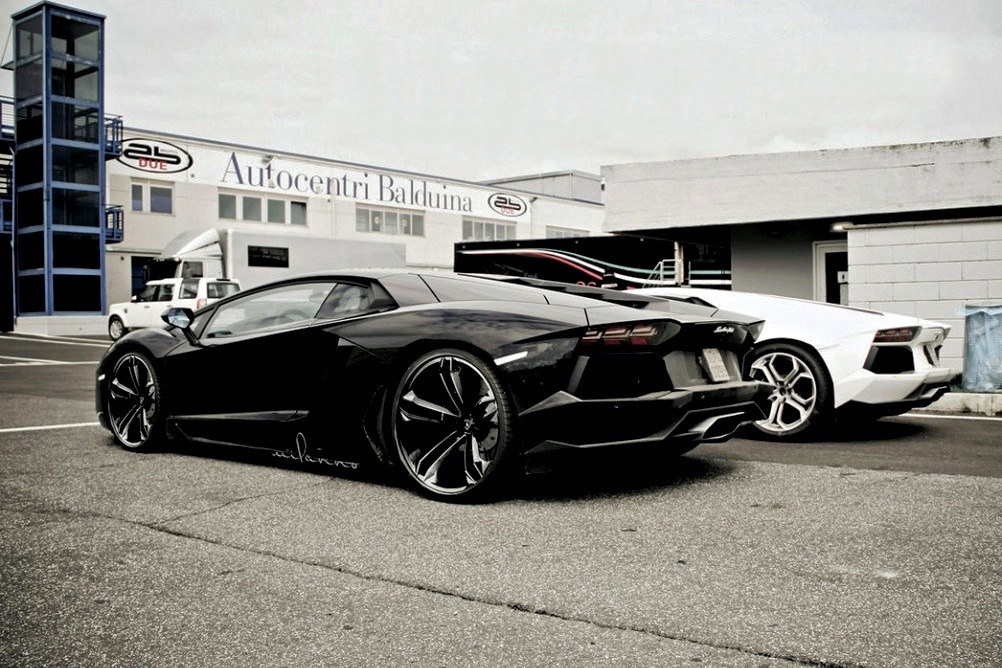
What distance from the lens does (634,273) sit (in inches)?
872

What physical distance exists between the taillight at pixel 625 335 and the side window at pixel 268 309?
1707 millimetres

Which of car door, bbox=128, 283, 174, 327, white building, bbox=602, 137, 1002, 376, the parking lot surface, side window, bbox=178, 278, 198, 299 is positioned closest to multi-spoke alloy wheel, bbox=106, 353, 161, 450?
the parking lot surface

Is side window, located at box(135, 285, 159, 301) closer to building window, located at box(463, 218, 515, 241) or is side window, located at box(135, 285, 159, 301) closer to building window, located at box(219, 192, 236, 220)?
building window, located at box(219, 192, 236, 220)

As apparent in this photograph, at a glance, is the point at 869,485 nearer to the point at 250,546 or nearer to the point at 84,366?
the point at 250,546

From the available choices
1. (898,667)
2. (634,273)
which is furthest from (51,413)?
(634,273)

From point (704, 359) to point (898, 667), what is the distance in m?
2.47

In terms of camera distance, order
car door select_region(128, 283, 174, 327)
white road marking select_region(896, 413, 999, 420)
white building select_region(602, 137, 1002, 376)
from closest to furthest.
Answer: white road marking select_region(896, 413, 999, 420), white building select_region(602, 137, 1002, 376), car door select_region(128, 283, 174, 327)

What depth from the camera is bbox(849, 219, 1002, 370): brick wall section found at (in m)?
11.9

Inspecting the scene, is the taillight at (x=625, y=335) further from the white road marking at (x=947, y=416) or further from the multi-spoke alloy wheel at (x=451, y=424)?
the white road marking at (x=947, y=416)

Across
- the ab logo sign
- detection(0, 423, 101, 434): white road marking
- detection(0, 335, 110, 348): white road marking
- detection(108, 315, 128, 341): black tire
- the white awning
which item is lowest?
detection(0, 423, 101, 434): white road marking

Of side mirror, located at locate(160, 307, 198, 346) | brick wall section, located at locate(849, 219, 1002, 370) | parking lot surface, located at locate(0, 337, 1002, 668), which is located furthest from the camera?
brick wall section, located at locate(849, 219, 1002, 370)

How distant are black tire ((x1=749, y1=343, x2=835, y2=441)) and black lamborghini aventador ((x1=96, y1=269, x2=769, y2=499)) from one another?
1.64m

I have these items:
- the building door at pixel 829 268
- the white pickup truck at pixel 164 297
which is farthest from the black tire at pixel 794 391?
the white pickup truck at pixel 164 297

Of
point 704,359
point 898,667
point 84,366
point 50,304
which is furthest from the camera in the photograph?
point 50,304
